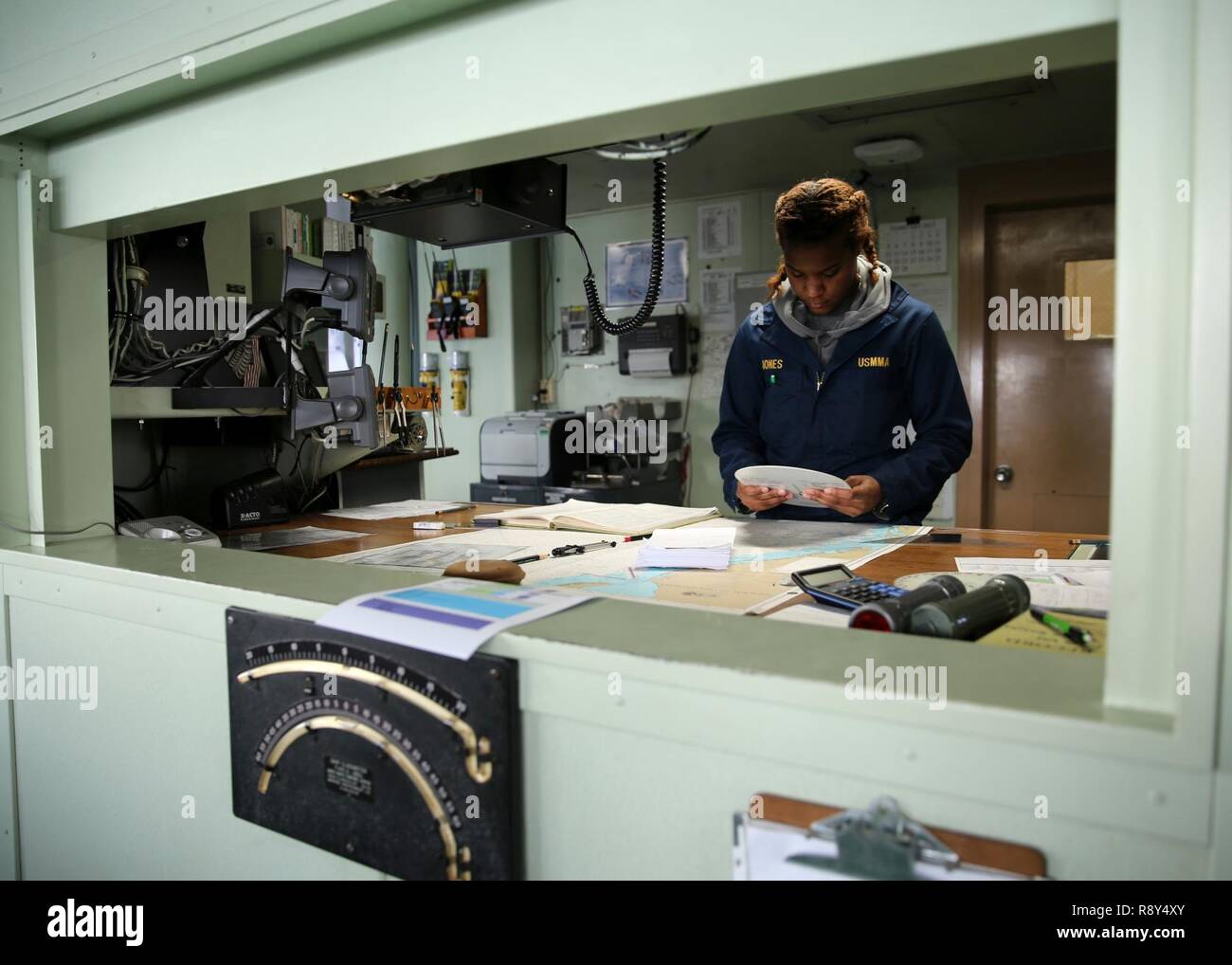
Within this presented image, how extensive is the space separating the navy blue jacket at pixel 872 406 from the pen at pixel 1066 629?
1080 mm

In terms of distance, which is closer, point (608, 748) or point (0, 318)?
point (608, 748)

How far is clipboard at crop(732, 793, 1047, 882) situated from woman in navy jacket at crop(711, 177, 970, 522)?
1.25m

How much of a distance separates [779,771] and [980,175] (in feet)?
12.4

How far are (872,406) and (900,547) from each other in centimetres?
57

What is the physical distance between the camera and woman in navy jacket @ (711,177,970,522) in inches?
74.4

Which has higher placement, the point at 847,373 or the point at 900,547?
the point at 847,373

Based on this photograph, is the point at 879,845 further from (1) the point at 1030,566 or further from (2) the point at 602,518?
(2) the point at 602,518

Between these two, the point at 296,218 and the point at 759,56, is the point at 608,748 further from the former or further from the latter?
the point at 296,218

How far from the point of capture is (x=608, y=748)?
692 millimetres

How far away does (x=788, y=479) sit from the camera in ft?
5.33

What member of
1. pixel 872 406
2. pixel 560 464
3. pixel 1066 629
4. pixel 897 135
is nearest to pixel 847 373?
pixel 872 406

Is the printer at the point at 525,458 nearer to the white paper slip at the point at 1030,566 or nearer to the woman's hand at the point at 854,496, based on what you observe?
the woman's hand at the point at 854,496

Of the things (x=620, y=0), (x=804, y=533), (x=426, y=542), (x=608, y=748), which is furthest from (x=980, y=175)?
(x=608, y=748)
